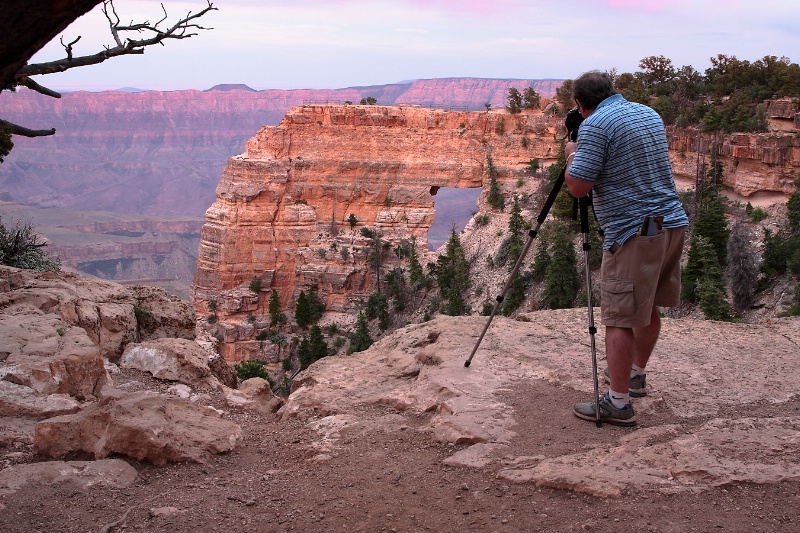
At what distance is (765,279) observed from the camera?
63.6 ft

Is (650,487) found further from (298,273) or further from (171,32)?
(298,273)

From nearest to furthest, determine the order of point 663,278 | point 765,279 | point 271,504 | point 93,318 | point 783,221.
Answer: point 271,504 < point 663,278 < point 93,318 < point 765,279 < point 783,221

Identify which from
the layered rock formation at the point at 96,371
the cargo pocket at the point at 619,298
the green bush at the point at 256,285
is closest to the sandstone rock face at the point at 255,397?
the layered rock formation at the point at 96,371

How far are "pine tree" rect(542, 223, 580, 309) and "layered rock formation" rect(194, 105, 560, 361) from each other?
42.9 feet

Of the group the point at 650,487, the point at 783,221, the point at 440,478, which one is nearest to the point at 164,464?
the point at 440,478

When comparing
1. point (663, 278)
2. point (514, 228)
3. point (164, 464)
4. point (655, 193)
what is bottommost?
point (514, 228)

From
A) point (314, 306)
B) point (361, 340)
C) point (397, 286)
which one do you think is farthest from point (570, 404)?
point (314, 306)

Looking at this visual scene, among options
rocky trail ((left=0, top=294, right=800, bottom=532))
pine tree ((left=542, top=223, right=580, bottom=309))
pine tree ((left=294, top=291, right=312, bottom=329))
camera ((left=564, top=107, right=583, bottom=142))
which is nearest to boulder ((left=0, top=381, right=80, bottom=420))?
rocky trail ((left=0, top=294, right=800, bottom=532))

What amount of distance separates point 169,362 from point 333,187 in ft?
106

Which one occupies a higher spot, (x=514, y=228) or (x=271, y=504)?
(x=271, y=504)

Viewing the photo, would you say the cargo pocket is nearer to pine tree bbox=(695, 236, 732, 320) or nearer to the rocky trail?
the rocky trail

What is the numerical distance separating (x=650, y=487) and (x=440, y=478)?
117 cm

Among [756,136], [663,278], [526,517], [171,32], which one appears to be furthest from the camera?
[756,136]

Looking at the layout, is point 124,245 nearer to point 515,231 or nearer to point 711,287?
point 515,231
